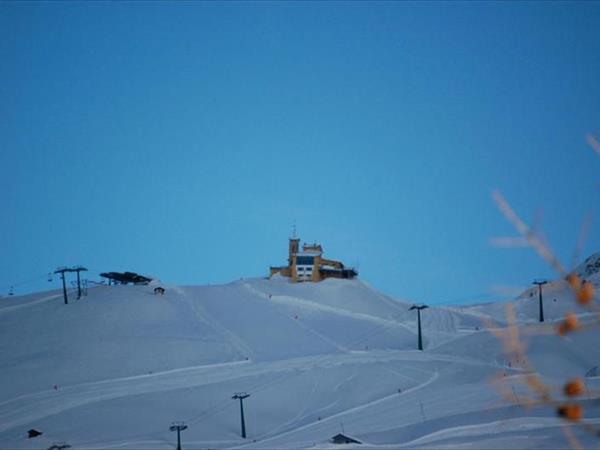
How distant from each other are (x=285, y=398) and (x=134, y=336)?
796 inches

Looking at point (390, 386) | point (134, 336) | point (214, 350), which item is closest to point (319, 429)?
point (390, 386)

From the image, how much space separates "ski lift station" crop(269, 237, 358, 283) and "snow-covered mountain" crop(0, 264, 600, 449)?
1398 centimetres

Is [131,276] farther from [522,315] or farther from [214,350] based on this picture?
[522,315]

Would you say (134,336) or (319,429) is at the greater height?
(134,336)

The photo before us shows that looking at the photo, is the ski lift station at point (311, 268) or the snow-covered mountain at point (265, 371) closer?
the snow-covered mountain at point (265, 371)

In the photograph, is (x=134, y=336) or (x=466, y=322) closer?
(x=134, y=336)

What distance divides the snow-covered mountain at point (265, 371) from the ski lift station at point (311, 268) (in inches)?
550

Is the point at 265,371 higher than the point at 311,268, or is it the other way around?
the point at 311,268

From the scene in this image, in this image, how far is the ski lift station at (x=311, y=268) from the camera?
92.8 m

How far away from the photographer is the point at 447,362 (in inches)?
1908

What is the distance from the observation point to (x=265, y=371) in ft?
154

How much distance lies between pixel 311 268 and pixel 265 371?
152ft

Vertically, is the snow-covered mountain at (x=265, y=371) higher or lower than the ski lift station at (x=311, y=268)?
lower

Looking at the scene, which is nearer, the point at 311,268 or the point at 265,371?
the point at 265,371
